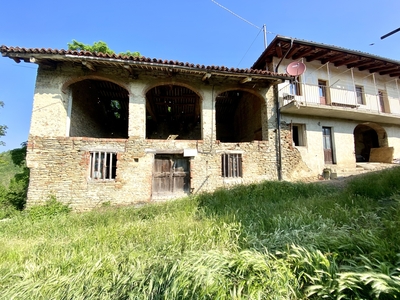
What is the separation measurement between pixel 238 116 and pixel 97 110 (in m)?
9.37

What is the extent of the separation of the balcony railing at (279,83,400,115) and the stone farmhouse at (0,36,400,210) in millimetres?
66

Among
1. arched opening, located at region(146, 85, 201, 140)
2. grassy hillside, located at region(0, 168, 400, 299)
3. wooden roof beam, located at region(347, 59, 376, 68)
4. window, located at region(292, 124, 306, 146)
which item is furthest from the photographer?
wooden roof beam, located at region(347, 59, 376, 68)

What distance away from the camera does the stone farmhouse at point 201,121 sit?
6961 millimetres

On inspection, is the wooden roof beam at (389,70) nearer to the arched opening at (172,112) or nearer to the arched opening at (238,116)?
the arched opening at (238,116)

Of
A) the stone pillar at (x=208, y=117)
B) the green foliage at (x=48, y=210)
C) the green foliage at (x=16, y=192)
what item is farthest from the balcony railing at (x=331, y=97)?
the green foliage at (x=16, y=192)

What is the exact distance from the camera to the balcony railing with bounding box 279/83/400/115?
9273 millimetres

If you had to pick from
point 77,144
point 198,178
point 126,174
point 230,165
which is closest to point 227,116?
point 230,165

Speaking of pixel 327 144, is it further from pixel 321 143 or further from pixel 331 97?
pixel 331 97

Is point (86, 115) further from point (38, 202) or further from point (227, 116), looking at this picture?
point (227, 116)

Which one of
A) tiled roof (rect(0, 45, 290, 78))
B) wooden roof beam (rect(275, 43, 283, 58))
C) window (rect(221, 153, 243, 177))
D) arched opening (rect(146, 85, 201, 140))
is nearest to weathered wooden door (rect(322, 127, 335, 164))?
wooden roof beam (rect(275, 43, 283, 58))

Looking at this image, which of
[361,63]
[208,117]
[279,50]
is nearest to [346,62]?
[361,63]

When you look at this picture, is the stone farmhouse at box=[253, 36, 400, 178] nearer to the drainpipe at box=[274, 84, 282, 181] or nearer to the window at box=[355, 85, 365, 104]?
the window at box=[355, 85, 365, 104]

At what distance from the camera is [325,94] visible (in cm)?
1054

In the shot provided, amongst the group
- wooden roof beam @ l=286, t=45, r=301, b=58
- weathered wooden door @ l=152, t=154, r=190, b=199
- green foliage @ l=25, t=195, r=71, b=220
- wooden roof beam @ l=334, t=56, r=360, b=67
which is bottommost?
green foliage @ l=25, t=195, r=71, b=220
